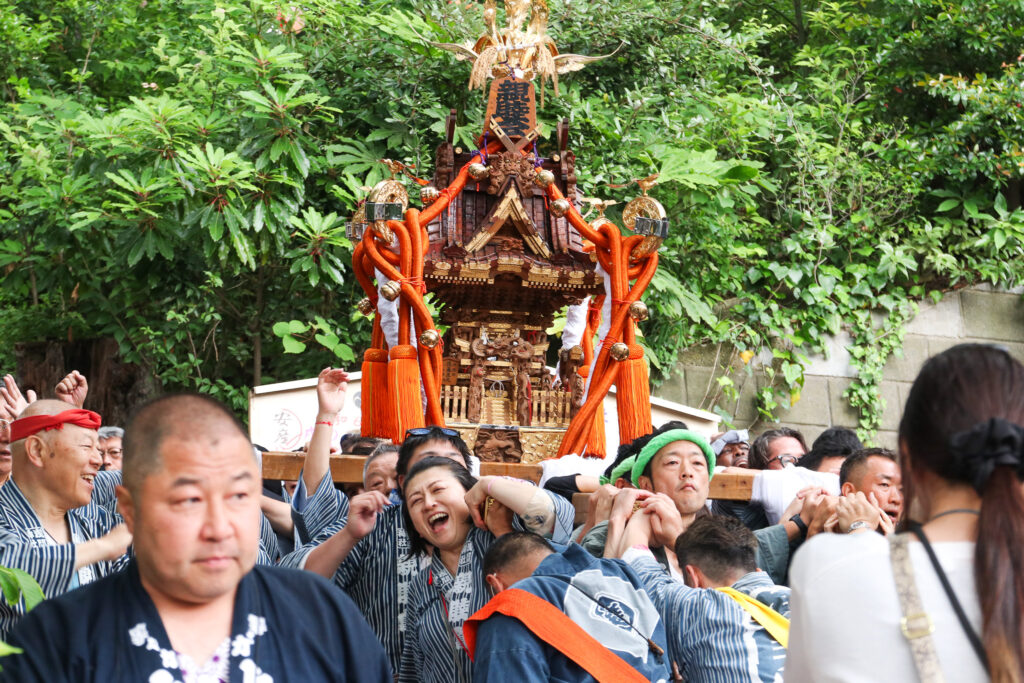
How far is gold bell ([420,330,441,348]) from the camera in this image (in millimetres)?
5332

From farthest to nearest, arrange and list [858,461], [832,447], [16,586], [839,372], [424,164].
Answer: [839,372] < [424,164] < [832,447] < [858,461] < [16,586]

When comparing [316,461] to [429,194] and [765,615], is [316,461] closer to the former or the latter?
[765,615]

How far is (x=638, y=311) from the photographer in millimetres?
5504

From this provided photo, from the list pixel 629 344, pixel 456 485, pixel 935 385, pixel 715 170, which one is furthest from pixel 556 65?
pixel 935 385

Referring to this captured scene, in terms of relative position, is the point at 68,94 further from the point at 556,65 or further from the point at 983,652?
the point at 983,652

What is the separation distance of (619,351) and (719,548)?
109 inches

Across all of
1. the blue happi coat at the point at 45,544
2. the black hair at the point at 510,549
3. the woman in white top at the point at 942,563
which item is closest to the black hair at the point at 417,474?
the black hair at the point at 510,549

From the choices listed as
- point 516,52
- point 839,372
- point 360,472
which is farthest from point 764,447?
point 839,372

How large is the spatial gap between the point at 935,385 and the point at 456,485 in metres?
1.76

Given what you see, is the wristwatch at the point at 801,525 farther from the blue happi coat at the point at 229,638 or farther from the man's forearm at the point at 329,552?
the blue happi coat at the point at 229,638

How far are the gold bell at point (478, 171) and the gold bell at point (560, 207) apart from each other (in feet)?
1.52

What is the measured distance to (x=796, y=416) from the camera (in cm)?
948

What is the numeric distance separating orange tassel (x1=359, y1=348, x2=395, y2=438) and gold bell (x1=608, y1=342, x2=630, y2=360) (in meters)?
1.23

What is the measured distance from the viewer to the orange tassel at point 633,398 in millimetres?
5414
